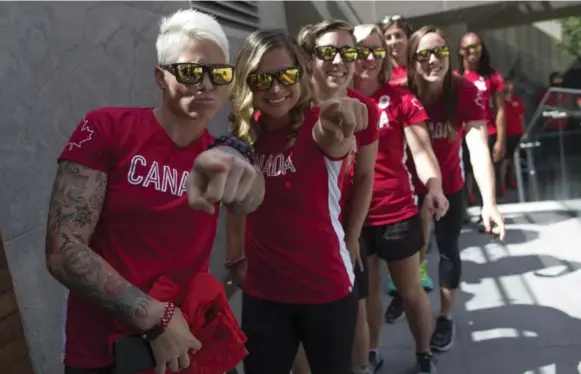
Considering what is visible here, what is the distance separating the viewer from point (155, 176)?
146cm

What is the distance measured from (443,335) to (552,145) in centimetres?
380

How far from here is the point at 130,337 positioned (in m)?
1.40

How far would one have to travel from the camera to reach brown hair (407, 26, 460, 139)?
10.5ft

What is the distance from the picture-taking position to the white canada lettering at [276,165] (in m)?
1.96

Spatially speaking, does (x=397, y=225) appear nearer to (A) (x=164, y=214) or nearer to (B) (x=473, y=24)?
(A) (x=164, y=214)

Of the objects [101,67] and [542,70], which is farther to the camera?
[542,70]

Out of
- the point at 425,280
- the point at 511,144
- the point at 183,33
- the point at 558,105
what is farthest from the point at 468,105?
the point at 511,144

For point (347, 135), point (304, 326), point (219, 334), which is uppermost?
point (347, 135)

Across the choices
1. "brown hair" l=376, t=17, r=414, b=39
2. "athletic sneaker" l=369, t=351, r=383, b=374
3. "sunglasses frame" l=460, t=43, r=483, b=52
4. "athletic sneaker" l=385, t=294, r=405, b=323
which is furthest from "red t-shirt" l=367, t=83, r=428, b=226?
"sunglasses frame" l=460, t=43, r=483, b=52

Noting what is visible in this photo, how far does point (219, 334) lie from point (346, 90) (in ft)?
4.00

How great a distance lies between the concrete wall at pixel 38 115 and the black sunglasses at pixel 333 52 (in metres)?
1.17

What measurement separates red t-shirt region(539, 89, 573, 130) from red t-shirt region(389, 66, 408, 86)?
3.19m

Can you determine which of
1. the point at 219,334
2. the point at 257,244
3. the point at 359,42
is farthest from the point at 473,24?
the point at 219,334

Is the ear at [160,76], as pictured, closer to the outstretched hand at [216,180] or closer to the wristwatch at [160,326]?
the outstretched hand at [216,180]
